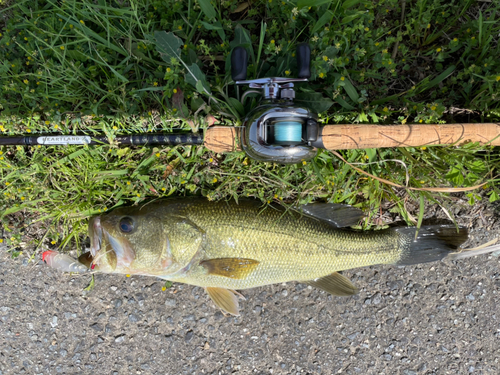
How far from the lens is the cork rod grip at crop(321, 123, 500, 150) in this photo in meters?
2.00

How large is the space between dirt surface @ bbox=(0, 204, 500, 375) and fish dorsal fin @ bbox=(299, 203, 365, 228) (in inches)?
20.7

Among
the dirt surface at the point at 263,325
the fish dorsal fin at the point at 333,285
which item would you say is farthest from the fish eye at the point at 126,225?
the fish dorsal fin at the point at 333,285

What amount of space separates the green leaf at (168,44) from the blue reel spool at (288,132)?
0.93 metres

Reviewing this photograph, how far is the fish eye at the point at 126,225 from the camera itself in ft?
6.91

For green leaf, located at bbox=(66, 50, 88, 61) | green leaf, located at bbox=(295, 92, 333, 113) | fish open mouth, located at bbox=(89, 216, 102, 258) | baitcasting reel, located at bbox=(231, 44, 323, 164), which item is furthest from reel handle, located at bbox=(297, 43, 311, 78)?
fish open mouth, located at bbox=(89, 216, 102, 258)

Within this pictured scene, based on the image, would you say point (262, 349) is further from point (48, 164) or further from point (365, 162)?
point (48, 164)

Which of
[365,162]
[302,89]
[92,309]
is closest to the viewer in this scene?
[302,89]

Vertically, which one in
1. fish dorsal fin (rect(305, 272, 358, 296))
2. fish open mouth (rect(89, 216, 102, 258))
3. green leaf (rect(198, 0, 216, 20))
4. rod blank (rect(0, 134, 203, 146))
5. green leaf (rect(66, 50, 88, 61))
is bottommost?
fish dorsal fin (rect(305, 272, 358, 296))

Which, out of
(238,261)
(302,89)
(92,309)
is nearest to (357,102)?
(302,89)

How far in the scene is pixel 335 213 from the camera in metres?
2.36

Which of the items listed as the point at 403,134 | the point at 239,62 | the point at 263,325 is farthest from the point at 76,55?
the point at 263,325

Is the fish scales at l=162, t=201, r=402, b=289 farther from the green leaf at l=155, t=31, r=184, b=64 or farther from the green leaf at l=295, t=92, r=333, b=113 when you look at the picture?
the green leaf at l=155, t=31, r=184, b=64

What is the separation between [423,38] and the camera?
2352 millimetres

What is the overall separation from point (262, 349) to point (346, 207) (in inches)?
54.3
